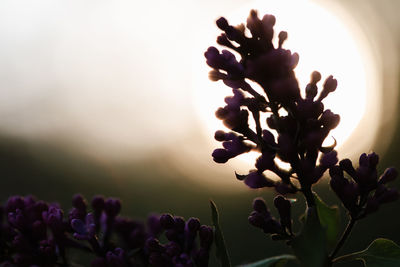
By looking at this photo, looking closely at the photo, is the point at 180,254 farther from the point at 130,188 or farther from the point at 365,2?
the point at 365,2

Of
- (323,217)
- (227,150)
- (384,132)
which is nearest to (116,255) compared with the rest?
(227,150)

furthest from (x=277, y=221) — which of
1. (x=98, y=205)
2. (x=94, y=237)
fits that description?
(x=98, y=205)

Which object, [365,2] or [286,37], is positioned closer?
[286,37]

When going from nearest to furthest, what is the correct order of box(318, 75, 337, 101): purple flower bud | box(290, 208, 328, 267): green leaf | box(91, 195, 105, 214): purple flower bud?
box(290, 208, 328, 267): green leaf < box(318, 75, 337, 101): purple flower bud < box(91, 195, 105, 214): purple flower bud

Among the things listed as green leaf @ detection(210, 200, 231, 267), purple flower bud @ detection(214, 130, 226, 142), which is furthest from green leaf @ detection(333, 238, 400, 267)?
purple flower bud @ detection(214, 130, 226, 142)

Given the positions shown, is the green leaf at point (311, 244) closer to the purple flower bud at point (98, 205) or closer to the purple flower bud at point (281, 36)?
the purple flower bud at point (281, 36)

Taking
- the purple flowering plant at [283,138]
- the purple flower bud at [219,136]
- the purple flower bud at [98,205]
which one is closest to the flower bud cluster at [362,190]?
the purple flowering plant at [283,138]

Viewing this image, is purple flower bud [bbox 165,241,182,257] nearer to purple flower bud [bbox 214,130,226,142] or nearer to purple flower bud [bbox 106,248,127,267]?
purple flower bud [bbox 106,248,127,267]

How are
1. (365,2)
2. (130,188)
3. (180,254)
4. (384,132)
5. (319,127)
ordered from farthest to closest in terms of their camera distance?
(365,2), (130,188), (384,132), (180,254), (319,127)
